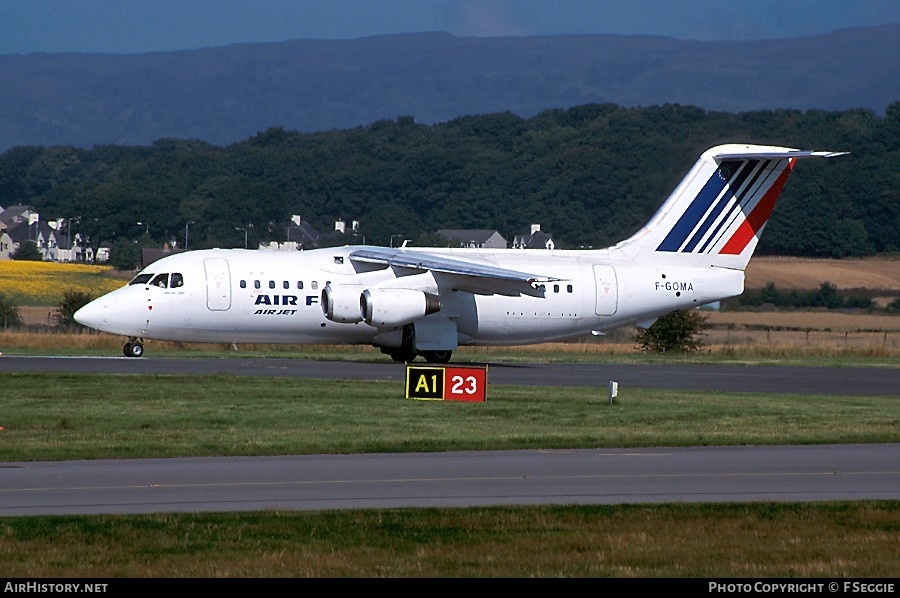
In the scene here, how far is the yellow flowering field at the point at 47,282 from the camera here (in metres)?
71.1

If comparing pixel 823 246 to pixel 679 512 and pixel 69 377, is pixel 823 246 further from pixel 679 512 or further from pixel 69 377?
pixel 679 512

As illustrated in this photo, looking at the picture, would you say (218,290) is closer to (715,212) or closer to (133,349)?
(133,349)

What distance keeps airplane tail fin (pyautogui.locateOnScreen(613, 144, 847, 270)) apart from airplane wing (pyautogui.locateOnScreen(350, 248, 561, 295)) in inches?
169

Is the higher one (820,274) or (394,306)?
(820,274)

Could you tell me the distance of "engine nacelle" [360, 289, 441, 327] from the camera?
3628cm

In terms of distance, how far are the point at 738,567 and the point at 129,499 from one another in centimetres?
660

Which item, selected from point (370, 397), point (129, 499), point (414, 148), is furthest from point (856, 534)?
point (414, 148)

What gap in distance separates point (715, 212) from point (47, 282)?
4350cm

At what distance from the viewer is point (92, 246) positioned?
121125 millimetres

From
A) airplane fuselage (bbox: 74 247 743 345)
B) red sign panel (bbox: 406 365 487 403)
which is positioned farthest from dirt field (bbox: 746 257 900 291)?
red sign panel (bbox: 406 365 487 403)

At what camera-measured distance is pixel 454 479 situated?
1742 cm

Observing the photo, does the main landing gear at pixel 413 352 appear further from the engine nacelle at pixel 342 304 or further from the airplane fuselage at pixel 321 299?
the engine nacelle at pixel 342 304

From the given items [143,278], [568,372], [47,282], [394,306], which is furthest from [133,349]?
[47,282]

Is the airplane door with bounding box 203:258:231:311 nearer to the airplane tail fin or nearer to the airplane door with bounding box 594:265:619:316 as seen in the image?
the airplane door with bounding box 594:265:619:316
